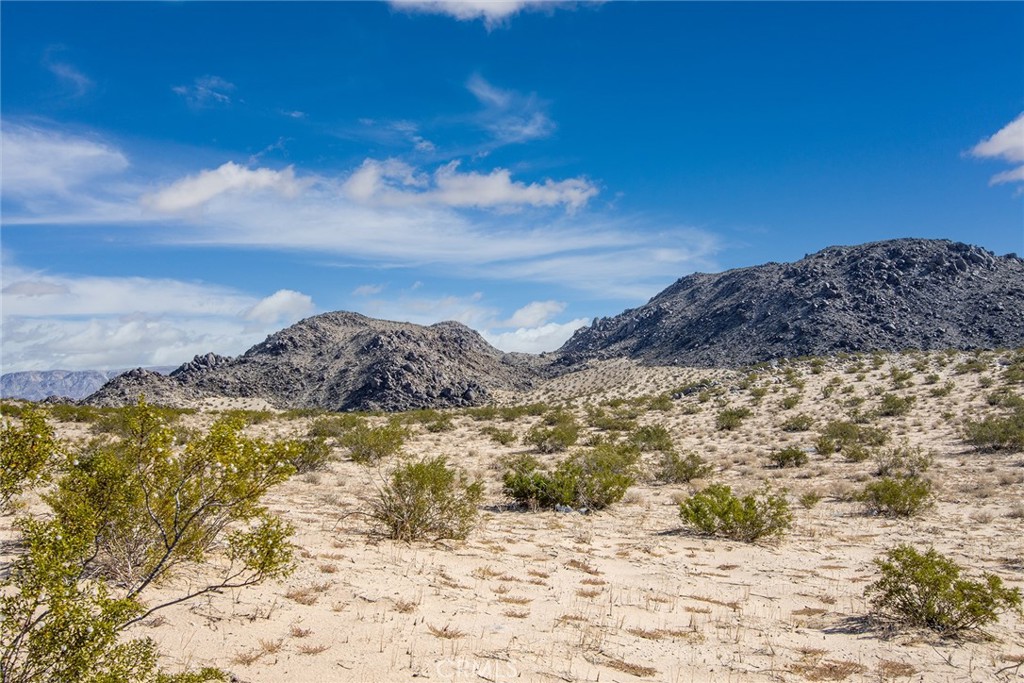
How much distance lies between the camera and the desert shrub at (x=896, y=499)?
14234 mm

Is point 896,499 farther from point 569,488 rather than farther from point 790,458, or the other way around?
point 569,488

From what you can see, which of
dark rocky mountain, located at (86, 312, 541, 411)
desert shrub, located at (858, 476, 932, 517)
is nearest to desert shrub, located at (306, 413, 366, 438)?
desert shrub, located at (858, 476, 932, 517)

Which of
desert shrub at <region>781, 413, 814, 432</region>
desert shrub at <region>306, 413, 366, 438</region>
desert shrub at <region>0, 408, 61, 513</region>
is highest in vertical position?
desert shrub at <region>0, 408, 61, 513</region>

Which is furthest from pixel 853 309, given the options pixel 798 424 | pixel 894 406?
pixel 798 424

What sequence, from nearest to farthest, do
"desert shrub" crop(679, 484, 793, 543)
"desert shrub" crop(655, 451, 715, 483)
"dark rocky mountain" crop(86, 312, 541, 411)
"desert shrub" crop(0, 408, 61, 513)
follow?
1. "desert shrub" crop(0, 408, 61, 513)
2. "desert shrub" crop(679, 484, 793, 543)
3. "desert shrub" crop(655, 451, 715, 483)
4. "dark rocky mountain" crop(86, 312, 541, 411)

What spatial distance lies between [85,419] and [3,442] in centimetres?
2989

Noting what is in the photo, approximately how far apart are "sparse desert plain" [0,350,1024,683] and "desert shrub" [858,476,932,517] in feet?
0.80

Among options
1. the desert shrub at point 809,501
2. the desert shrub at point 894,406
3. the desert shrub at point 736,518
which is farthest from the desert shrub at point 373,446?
the desert shrub at point 894,406

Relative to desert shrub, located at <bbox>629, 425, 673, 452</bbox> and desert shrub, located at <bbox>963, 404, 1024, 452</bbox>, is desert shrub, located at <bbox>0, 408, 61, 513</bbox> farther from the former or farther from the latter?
desert shrub, located at <bbox>963, 404, 1024, 452</bbox>

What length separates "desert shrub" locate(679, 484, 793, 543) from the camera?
40.8 ft

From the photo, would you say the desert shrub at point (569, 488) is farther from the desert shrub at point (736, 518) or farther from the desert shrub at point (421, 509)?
the desert shrub at point (421, 509)

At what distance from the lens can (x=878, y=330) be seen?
5731 centimetres

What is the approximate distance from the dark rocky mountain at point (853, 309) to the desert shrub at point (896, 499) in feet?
148

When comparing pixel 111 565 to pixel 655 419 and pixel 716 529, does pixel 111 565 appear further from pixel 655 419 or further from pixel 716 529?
pixel 655 419
